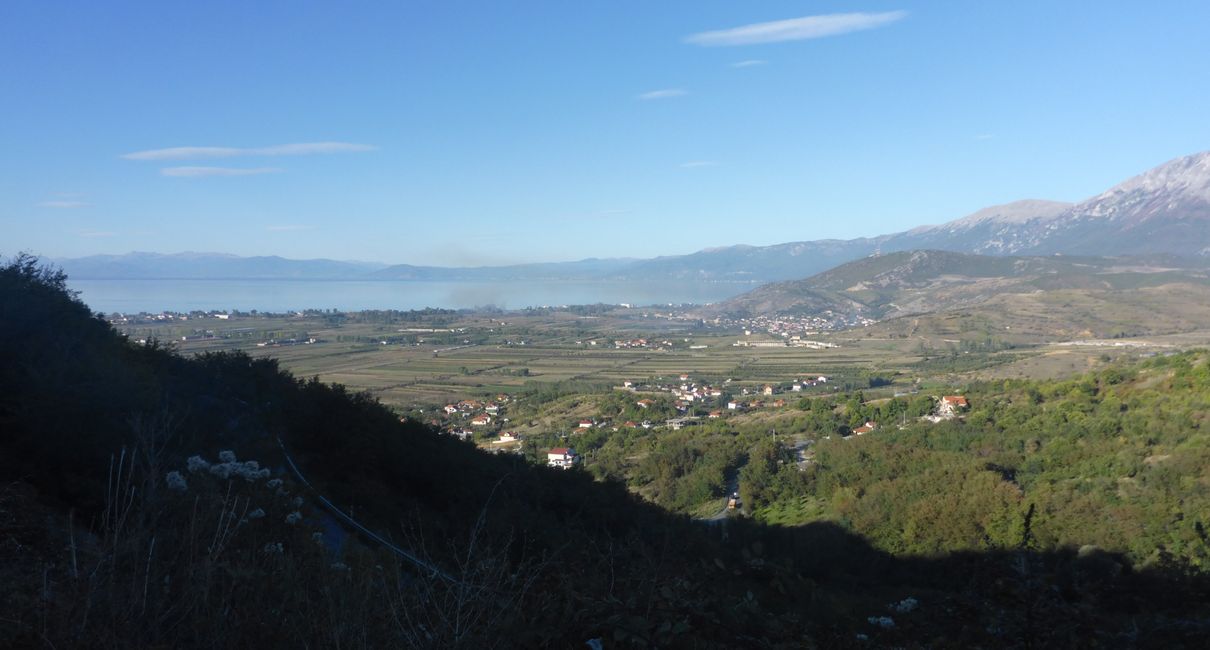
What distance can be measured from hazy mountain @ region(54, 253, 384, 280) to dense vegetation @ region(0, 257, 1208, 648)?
253 ft

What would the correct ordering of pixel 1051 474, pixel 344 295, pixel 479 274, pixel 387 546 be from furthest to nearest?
pixel 479 274 < pixel 344 295 < pixel 1051 474 < pixel 387 546

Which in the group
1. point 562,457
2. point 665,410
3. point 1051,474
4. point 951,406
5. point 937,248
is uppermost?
point 937,248

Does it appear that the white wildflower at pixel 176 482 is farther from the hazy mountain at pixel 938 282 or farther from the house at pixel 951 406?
the hazy mountain at pixel 938 282

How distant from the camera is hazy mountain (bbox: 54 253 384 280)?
80062 mm

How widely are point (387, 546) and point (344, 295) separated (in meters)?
80.7

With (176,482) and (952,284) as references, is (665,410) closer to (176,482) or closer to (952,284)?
(176,482)

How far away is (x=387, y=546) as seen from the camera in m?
6.13

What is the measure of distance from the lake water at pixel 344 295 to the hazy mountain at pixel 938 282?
21.6 metres

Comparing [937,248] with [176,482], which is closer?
[176,482]

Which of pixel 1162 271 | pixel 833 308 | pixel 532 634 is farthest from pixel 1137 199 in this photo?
pixel 532 634

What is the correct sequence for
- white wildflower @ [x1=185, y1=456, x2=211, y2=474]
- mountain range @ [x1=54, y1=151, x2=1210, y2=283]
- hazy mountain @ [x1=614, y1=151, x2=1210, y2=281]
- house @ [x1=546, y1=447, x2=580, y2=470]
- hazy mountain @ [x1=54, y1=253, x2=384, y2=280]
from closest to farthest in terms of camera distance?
white wildflower @ [x1=185, y1=456, x2=211, y2=474] < house @ [x1=546, y1=447, x2=580, y2=470] < hazy mountain @ [x1=54, y1=253, x2=384, y2=280] < mountain range @ [x1=54, y1=151, x2=1210, y2=283] < hazy mountain @ [x1=614, y1=151, x2=1210, y2=281]

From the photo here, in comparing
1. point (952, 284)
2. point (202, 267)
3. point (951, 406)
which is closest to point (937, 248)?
point (952, 284)

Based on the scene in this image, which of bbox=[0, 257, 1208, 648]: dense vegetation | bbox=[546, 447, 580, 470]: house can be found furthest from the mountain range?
bbox=[0, 257, 1208, 648]: dense vegetation

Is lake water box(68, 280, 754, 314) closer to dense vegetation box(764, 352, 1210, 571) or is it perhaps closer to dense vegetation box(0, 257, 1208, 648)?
dense vegetation box(0, 257, 1208, 648)
